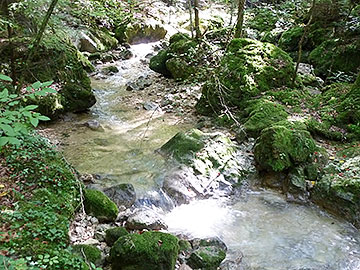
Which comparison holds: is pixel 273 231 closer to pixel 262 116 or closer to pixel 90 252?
pixel 90 252

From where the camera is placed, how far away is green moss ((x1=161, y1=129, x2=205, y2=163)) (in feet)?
22.8

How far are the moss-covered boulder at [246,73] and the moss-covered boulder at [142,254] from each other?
5631mm

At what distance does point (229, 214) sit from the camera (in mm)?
5820

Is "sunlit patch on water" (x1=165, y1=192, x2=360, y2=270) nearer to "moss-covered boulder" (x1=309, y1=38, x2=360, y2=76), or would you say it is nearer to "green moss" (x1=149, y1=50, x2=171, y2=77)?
"moss-covered boulder" (x1=309, y1=38, x2=360, y2=76)

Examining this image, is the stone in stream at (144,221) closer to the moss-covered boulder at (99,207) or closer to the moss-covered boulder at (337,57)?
the moss-covered boulder at (99,207)

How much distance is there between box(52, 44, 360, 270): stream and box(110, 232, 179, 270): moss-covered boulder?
3.44 ft

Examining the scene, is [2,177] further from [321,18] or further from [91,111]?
[321,18]

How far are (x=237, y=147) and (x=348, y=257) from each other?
133 inches

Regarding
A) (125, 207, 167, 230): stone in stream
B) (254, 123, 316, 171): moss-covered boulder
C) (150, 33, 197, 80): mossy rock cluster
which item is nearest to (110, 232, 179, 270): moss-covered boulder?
(125, 207, 167, 230): stone in stream

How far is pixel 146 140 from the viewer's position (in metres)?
8.16

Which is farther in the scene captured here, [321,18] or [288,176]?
[321,18]

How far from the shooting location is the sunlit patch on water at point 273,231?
4723mm

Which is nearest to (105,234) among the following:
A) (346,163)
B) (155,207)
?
(155,207)

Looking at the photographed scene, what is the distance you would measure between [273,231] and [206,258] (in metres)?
1.61
